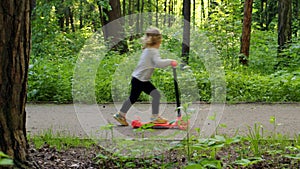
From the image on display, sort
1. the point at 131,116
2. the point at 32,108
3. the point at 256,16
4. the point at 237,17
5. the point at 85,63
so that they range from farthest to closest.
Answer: the point at 256,16 < the point at 237,17 < the point at 85,63 < the point at 32,108 < the point at 131,116

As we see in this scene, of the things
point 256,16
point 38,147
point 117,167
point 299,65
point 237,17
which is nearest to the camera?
point 117,167

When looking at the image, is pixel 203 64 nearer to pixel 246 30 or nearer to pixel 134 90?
pixel 246 30

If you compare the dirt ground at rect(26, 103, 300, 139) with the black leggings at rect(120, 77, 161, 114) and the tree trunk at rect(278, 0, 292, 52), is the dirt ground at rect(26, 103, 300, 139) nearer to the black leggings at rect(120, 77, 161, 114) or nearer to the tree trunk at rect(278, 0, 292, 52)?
the black leggings at rect(120, 77, 161, 114)

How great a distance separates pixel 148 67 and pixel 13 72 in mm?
2886

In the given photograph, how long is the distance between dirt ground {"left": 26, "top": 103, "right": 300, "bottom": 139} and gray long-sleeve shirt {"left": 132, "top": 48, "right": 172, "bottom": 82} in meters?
0.77

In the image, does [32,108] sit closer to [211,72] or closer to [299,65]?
[211,72]

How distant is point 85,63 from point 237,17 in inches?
267

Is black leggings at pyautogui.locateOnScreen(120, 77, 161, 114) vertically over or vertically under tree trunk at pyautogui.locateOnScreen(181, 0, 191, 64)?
under

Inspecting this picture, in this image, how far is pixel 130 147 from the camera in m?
3.98

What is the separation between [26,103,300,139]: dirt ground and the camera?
6.01 m

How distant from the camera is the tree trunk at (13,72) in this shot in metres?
3.17

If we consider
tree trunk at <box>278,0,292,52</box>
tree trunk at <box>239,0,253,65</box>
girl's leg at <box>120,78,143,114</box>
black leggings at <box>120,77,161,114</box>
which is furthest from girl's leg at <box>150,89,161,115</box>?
tree trunk at <box>278,0,292,52</box>

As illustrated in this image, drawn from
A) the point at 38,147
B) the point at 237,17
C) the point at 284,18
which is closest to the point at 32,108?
the point at 38,147

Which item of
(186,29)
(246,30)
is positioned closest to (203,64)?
(186,29)
